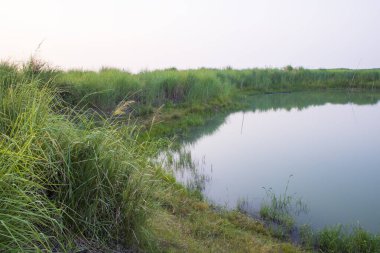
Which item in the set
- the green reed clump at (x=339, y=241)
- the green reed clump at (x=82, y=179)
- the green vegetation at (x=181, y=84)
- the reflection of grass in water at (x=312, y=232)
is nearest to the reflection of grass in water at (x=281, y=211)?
the reflection of grass in water at (x=312, y=232)

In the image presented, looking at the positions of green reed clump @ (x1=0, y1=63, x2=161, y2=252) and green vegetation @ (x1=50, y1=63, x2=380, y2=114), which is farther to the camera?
green vegetation @ (x1=50, y1=63, x2=380, y2=114)

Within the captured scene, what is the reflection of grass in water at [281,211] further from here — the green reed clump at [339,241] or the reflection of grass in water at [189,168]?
the reflection of grass in water at [189,168]

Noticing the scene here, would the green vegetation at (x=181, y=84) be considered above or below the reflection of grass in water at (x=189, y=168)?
above

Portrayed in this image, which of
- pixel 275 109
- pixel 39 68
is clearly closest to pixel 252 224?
pixel 39 68

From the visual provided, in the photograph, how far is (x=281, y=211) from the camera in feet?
15.1

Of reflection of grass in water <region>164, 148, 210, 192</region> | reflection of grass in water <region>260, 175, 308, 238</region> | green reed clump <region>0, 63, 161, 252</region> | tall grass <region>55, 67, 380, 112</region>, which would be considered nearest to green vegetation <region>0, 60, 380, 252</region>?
green reed clump <region>0, 63, 161, 252</region>

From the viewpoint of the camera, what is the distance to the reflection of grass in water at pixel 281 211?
4.13 meters

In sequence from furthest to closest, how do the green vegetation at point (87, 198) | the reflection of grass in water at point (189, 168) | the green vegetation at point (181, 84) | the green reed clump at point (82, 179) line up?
the green vegetation at point (181, 84), the reflection of grass in water at point (189, 168), the green reed clump at point (82, 179), the green vegetation at point (87, 198)

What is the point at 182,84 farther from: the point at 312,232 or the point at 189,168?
the point at 312,232

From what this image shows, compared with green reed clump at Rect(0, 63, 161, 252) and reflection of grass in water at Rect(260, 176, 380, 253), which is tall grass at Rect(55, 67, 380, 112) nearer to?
green reed clump at Rect(0, 63, 161, 252)

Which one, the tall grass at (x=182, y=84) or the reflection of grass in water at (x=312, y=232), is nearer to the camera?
the reflection of grass in water at (x=312, y=232)

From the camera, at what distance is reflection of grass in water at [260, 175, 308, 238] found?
163 inches

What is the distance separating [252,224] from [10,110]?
2.78 metres

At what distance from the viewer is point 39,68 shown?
714 cm
